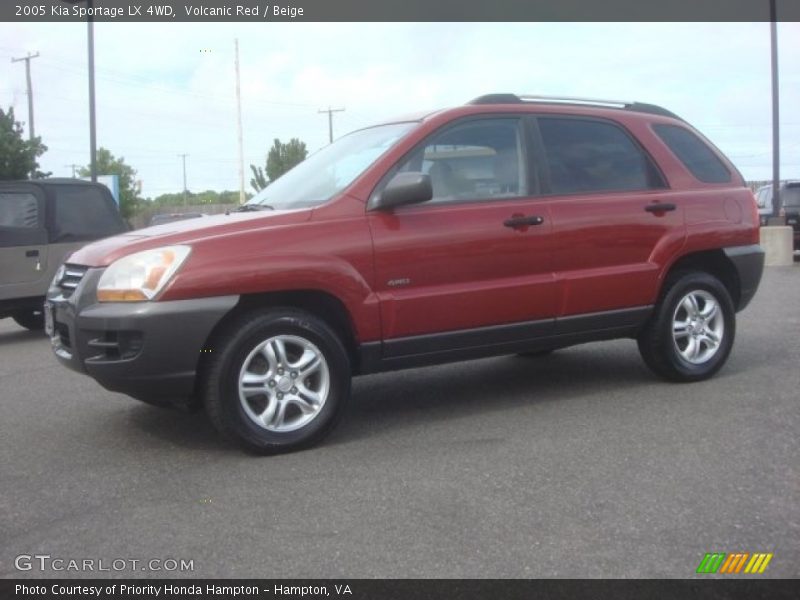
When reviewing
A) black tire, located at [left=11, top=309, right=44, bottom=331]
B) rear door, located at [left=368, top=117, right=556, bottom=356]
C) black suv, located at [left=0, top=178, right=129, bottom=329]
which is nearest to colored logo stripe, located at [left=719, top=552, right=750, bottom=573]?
rear door, located at [left=368, top=117, right=556, bottom=356]

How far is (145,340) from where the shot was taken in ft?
13.6

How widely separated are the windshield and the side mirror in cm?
31

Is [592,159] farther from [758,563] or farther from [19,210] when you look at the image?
[19,210]

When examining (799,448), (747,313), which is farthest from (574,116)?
(747,313)

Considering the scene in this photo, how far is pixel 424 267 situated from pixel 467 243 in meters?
0.31

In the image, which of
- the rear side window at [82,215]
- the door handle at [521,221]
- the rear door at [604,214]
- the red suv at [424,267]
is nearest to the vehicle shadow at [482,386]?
the red suv at [424,267]

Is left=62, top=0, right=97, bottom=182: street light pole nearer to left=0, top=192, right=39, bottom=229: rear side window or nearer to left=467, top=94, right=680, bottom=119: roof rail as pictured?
left=0, top=192, right=39, bottom=229: rear side window

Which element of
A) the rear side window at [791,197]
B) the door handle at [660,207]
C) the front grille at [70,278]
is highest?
the rear side window at [791,197]

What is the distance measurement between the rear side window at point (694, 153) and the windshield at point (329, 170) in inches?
78.0

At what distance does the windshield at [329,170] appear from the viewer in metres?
4.94

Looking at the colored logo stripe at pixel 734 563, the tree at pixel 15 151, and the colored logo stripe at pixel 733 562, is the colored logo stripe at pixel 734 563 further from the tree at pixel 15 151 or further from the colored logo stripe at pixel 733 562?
the tree at pixel 15 151
